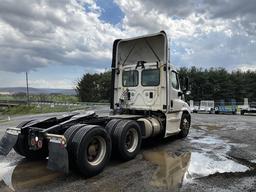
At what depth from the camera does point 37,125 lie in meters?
6.09

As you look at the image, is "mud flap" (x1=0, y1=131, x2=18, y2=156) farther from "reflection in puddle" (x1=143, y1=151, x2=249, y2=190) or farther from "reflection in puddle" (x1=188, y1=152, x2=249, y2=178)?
"reflection in puddle" (x1=188, y1=152, x2=249, y2=178)

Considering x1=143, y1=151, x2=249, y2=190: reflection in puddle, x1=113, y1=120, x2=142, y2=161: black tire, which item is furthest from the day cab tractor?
x1=143, y1=151, x2=249, y2=190: reflection in puddle

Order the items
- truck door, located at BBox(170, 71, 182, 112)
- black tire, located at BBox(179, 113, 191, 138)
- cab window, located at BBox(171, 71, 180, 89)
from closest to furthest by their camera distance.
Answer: truck door, located at BBox(170, 71, 182, 112) → cab window, located at BBox(171, 71, 180, 89) → black tire, located at BBox(179, 113, 191, 138)

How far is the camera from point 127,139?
6.60m

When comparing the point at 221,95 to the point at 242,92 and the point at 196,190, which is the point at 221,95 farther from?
the point at 196,190

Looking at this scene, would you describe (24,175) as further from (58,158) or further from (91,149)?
(91,149)

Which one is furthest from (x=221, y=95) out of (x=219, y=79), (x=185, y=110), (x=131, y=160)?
(x=131, y=160)

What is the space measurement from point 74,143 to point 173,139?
5398 mm

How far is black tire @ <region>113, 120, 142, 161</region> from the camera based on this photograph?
19.8ft

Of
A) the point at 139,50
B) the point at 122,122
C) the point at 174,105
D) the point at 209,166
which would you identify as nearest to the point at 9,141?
the point at 122,122

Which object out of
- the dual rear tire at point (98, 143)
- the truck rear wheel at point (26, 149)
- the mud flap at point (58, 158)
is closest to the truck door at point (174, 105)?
the dual rear tire at point (98, 143)

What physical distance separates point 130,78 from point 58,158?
16.1 feet

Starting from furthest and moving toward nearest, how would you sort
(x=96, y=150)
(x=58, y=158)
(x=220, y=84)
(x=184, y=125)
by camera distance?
(x=220, y=84) → (x=184, y=125) → (x=96, y=150) → (x=58, y=158)

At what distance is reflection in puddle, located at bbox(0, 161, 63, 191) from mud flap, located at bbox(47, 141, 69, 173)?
0.44m
